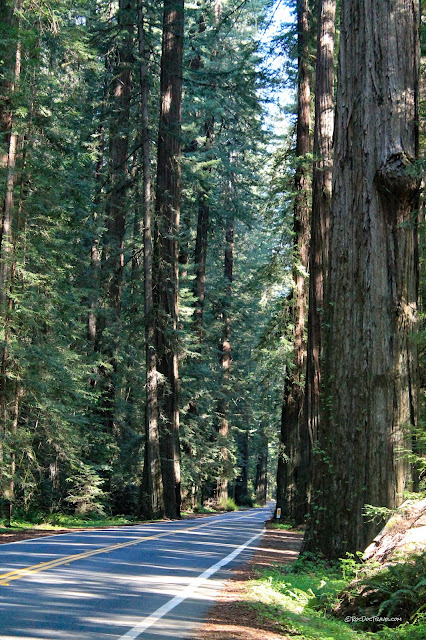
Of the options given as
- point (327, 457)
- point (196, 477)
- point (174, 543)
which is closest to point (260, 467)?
point (196, 477)

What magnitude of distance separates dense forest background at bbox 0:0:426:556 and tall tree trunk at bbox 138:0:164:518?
0.06 meters

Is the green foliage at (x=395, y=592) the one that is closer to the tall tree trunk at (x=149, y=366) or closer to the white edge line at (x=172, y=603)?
the white edge line at (x=172, y=603)

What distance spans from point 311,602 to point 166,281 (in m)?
18.7

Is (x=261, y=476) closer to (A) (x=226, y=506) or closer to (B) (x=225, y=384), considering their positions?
(A) (x=226, y=506)

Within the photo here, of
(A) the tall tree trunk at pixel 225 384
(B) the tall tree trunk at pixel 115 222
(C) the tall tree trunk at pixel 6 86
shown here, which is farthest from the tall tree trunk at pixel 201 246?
(C) the tall tree trunk at pixel 6 86

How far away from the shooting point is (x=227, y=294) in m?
49.5

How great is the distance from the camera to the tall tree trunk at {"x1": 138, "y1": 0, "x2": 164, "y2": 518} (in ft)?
79.3

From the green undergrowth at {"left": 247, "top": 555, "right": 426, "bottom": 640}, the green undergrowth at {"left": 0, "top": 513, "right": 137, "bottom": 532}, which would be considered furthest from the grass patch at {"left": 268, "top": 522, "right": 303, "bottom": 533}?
the green undergrowth at {"left": 247, "top": 555, "right": 426, "bottom": 640}

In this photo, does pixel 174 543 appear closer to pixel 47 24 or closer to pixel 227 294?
pixel 47 24

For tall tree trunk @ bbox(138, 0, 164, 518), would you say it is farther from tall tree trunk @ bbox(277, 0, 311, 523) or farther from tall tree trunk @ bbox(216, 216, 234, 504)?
tall tree trunk @ bbox(216, 216, 234, 504)

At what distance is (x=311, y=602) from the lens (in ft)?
27.7

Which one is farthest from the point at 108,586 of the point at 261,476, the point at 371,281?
the point at 261,476

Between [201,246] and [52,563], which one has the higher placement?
[201,246]

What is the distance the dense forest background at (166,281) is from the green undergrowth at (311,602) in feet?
1.73
